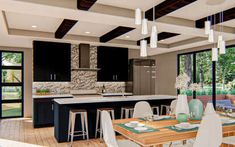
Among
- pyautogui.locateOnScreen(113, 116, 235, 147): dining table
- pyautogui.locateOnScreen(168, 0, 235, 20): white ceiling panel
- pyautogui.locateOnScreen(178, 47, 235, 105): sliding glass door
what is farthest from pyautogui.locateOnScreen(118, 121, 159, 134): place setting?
pyautogui.locateOnScreen(178, 47, 235, 105): sliding glass door

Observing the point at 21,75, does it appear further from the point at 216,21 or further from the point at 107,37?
the point at 216,21

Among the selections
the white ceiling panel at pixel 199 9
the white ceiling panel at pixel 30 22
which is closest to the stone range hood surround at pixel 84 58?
the white ceiling panel at pixel 30 22

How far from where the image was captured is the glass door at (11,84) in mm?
7180

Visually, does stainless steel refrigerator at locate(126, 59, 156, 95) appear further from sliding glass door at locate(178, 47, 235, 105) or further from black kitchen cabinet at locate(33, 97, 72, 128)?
black kitchen cabinet at locate(33, 97, 72, 128)

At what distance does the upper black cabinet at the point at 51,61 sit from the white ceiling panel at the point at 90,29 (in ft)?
3.29

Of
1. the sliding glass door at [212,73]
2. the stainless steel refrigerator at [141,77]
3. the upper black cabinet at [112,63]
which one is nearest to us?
the sliding glass door at [212,73]

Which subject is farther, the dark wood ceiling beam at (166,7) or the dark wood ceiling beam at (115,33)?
the dark wood ceiling beam at (115,33)

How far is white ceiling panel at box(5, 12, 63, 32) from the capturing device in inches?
170

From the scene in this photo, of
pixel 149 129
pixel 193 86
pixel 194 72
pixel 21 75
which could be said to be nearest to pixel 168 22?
pixel 193 86

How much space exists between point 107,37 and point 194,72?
3.42 m

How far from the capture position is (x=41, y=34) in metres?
5.72

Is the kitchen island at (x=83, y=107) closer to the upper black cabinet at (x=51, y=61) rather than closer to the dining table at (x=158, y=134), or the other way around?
the upper black cabinet at (x=51, y=61)

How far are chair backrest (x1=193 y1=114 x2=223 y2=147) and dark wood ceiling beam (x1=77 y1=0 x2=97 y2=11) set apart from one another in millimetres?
2286

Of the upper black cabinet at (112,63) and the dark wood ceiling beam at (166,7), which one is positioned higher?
the dark wood ceiling beam at (166,7)
